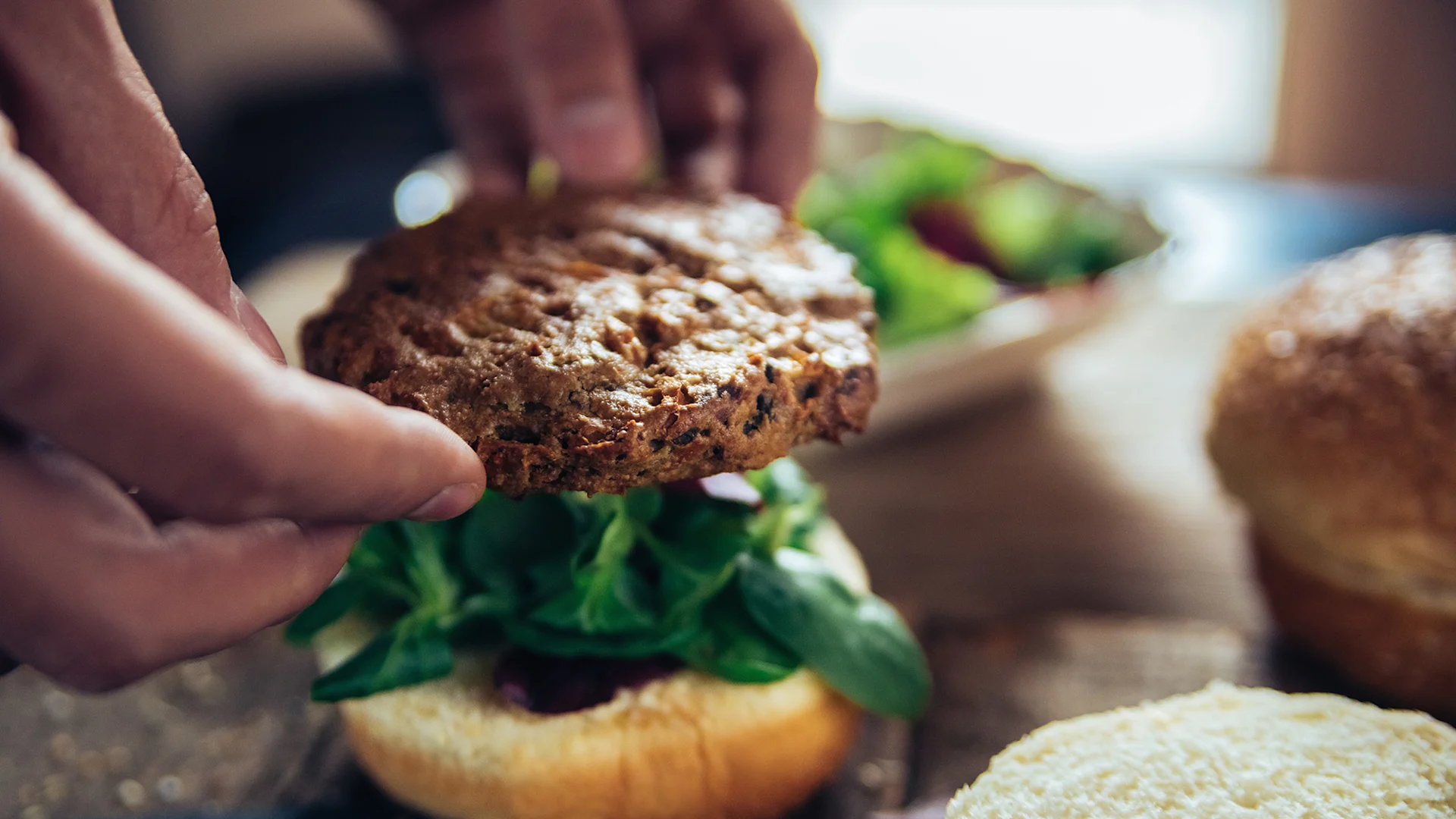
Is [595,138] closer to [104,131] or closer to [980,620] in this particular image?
[104,131]

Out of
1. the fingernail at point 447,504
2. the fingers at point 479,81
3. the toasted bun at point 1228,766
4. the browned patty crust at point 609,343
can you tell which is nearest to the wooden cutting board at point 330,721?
the toasted bun at point 1228,766

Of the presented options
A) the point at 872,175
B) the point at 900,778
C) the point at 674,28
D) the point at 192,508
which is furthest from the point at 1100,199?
the point at 192,508

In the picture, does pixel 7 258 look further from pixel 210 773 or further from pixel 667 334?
pixel 210 773

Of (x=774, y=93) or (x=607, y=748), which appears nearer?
(x=607, y=748)

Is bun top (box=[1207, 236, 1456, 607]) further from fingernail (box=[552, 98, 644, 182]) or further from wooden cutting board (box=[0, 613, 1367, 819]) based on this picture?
fingernail (box=[552, 98, 644, 182])

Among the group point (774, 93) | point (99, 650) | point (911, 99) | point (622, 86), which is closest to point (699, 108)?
point (774, 93)

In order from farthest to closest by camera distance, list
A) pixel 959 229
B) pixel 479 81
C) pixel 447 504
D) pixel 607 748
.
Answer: pixel 959 229, pixel 479 81, pixel 607 748, pixel 447 504
